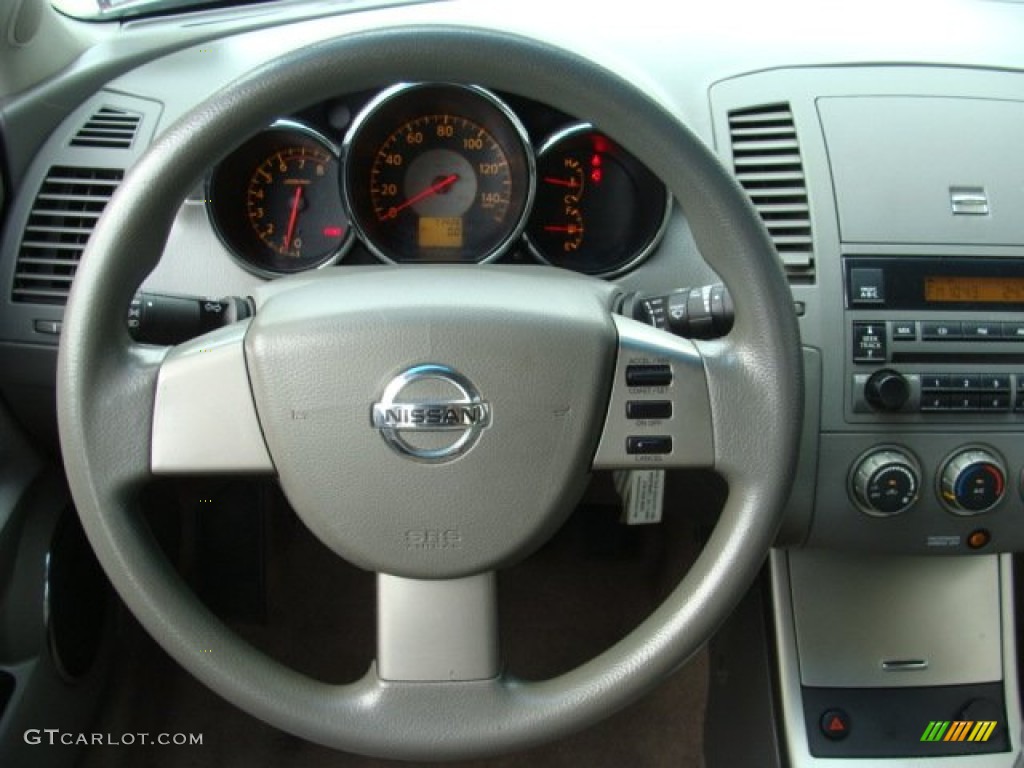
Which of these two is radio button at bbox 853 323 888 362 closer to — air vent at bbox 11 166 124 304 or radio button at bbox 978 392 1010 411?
radio button at bbox 978 392 1010 411

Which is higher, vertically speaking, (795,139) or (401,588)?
(795,139)

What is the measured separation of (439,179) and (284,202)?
0.23 meters

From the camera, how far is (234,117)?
883 mm

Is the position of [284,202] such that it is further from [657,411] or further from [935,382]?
[935,382]

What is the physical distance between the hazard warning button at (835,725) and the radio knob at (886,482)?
0.38 meters

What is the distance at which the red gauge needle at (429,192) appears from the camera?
1.47 metres

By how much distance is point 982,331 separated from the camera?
53.4 inches

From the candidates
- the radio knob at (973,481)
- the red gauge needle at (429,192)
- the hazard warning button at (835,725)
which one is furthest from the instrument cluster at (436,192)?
the hazard warning button at (835,725)

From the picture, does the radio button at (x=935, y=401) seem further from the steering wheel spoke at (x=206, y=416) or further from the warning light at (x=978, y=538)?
the steering wheel spoke at (x=206, y=416)

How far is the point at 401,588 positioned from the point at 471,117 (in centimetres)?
72

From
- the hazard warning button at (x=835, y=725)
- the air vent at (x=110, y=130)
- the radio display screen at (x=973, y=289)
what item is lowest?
the hazard warning button at (x=835, y=725)

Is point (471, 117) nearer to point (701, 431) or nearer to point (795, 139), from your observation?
point (795, 139)

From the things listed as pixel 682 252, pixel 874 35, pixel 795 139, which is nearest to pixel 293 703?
pixel 682 252

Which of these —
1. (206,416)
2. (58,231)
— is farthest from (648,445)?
(58,231)
